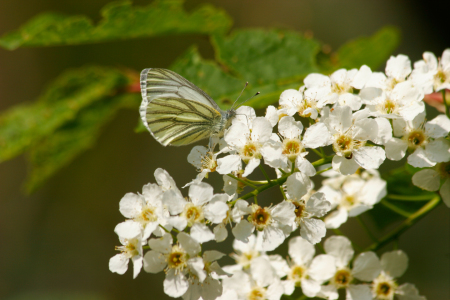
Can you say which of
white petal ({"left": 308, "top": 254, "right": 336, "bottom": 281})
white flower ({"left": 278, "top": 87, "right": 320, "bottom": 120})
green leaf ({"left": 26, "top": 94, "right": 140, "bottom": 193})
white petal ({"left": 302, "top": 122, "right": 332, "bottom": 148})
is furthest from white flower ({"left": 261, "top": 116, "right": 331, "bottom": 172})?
green leaf ({"left": 26, "top": 94, "right": 140, "bottom": 193})

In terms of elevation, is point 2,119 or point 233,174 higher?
point 233,174

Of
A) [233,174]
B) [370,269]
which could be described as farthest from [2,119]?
[370,269]

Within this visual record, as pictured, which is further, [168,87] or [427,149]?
[168,87]

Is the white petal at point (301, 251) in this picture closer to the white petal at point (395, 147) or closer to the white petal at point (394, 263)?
the white petal at point (394, 263)

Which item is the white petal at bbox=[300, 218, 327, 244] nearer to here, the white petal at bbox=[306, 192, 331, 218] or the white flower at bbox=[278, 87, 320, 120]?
the white petal at bbox=[306, 192, 331, 218]

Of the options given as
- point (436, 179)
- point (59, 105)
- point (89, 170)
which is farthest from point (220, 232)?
point (89, 170)

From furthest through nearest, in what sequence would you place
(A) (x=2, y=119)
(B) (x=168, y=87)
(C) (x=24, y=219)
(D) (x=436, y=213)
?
1. (C) (x=24, y=219)
2. (D) (x=436, y=213)
3. (A) (x=2, y=119)
4. (B) (x=168, y=87)

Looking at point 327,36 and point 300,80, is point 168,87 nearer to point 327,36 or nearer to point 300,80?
point 300,80

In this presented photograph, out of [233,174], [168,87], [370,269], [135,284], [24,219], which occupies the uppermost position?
[168,87]
